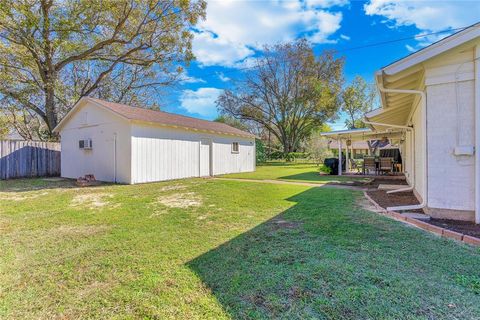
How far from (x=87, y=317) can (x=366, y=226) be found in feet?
13.6

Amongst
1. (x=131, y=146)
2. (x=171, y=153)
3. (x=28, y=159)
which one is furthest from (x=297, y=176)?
(x=28, y=159)

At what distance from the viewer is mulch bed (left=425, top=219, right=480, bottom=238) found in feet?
12.8

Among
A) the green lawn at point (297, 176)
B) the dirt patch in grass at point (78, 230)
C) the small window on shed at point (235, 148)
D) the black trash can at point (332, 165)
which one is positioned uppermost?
the small window on shed at point (235, 148)

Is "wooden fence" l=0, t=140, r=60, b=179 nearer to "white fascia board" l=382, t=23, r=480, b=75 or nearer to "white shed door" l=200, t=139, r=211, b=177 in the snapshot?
"white shed door" l=200, t=139, r=211, b=177

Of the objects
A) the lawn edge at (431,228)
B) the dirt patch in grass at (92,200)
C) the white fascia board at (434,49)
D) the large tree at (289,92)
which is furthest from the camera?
the large tree at (289,92)

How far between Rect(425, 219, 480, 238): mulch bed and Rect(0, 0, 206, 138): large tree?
52.0 feet

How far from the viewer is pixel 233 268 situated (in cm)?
289

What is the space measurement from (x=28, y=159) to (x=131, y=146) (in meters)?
7.23

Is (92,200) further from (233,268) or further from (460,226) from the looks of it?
(460,226)

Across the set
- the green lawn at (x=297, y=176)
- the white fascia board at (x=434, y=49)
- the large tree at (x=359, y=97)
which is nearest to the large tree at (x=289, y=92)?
the large tree at (x=359, y=97)

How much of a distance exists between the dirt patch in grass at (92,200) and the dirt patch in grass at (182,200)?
1482mm

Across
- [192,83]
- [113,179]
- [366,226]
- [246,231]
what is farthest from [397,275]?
[192,83]

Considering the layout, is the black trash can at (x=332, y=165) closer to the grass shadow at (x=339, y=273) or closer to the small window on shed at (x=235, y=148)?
the small window on shed at (x=235, y=148)

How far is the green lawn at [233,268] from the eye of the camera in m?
2.16
